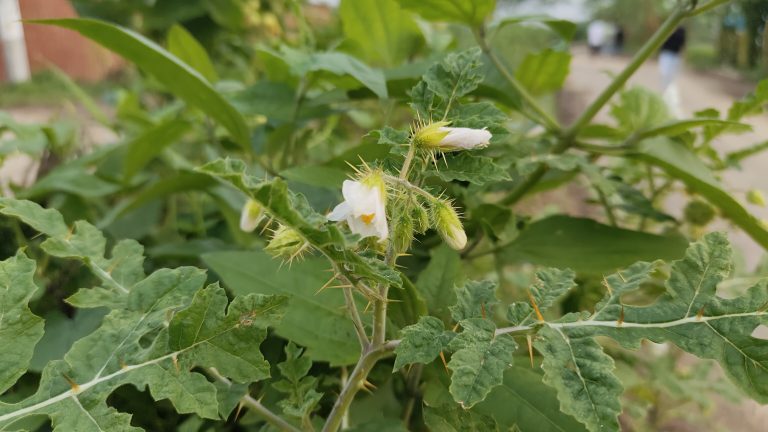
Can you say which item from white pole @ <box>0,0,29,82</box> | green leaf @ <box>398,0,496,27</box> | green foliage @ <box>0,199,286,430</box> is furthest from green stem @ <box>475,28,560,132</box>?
white pole @ <box>0,0,29,82</box>

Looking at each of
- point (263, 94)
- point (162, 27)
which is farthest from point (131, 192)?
point (162, 27)

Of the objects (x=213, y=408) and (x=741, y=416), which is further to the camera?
(x=741, y=416)

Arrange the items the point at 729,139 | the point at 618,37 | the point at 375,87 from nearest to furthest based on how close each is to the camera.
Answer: the point at 375,87 → the point at 729,139 → the point at 618,37

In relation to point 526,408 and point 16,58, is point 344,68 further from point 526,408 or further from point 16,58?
point 16,58

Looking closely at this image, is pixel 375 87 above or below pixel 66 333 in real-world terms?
above

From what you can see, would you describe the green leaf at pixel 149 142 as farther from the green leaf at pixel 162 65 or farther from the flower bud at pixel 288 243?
the flower bud at pixel 288 243

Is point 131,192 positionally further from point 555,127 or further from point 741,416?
point 741,416

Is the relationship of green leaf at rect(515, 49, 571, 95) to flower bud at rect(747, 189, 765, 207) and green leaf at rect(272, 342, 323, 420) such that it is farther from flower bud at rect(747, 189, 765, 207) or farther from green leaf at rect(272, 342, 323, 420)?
green leaf at rect(272, 342, 323, 420)

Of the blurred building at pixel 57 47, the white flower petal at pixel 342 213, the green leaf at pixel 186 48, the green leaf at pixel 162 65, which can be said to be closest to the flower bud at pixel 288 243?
the white flower petal at pixel 342 213
